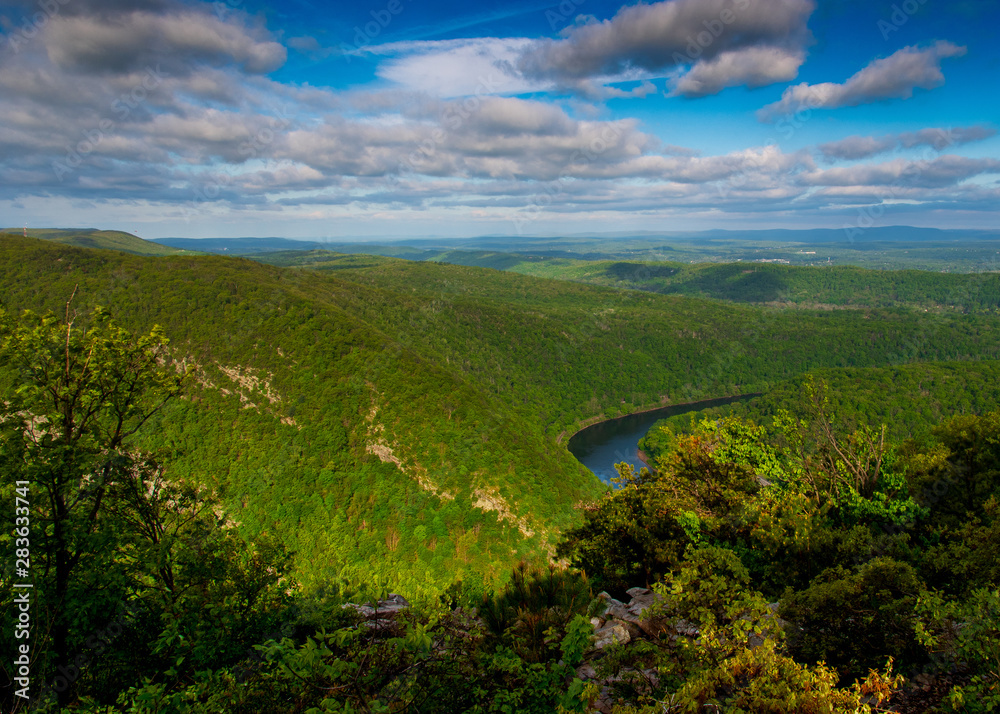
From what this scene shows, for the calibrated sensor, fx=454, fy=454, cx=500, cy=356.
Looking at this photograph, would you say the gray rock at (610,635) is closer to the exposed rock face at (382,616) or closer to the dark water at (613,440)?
the exposed rock face at (382,616)

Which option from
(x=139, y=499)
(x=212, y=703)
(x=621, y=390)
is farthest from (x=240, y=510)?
(x=621, y=390)

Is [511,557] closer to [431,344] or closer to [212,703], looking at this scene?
[212,703]

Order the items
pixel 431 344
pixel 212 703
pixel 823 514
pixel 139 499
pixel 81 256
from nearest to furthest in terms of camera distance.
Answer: pixel 212 703, pixel 139 499, pixel 823 514, pixel 81 256, pixel 431 344

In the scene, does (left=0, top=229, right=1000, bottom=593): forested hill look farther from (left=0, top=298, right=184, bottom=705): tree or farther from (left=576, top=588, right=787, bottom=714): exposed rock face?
(left=0, top=298, right=184, bottom=705): tree

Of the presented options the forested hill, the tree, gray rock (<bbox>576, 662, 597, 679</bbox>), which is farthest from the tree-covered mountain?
gray rock (<bbox>576, 662, 597, 679</bbox>)

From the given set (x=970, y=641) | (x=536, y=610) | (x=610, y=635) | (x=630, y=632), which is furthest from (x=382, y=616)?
(x=970, y=641)

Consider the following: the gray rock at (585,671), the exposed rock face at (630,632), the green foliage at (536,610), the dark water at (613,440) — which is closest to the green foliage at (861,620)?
the exposed rock face at (630,632)
